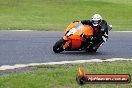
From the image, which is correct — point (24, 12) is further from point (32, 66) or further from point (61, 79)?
point (61, 79)

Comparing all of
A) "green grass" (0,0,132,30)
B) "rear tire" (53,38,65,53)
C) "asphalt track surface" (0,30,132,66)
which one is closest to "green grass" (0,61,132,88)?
"asphalt track surface" (0,30,132,66)

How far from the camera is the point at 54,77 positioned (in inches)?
373

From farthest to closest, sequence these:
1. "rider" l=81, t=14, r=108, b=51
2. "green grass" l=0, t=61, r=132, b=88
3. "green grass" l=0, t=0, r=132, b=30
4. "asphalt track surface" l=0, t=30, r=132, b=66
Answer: "green grass" l=0, t=0, r=132, b=30
"rider" l=81, t=14, r=108, b=51
"asphalt track surface" l=0, t=30, r=132, b=66
"green grass" l=0, t=61, r=132, b=88

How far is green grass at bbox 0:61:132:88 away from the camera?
8.75m

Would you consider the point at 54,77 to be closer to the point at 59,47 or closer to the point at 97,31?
the point at 59,47

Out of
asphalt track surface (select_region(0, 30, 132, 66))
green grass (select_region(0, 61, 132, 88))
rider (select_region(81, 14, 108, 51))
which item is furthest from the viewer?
rider (select_region(81, 14, 108, 51))

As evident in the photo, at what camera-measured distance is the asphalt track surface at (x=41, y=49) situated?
13.0 m

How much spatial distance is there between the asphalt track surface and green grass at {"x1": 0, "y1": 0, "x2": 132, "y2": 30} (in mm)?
8005

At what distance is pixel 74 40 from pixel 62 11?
1835 cm

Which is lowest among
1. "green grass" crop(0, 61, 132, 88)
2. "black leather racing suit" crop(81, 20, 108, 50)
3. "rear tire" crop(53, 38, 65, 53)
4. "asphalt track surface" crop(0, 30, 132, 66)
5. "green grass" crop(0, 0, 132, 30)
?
"green grass" crop(0, 0, 132, 30)

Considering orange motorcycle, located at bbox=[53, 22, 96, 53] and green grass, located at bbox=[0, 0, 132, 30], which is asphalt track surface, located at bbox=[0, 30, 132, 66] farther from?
green grass, located at bbox=[0, 0, 132, 30]

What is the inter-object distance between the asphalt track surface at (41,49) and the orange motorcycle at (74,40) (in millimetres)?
174

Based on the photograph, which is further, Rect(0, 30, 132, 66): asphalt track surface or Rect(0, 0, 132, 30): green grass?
Rect(0, 0, 132, 30): green grass

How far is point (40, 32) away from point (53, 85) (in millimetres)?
11321
